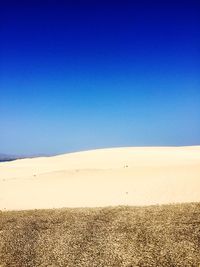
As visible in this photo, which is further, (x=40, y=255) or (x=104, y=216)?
(x=104, y=216)

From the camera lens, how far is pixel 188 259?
29.1ft

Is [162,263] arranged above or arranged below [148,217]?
below

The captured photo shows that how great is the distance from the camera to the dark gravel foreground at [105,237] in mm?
9133

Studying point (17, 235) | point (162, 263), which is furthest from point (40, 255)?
point (162, 263)

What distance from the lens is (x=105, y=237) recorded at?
10023mm

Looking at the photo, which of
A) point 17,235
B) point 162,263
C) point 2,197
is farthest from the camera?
point 2,197

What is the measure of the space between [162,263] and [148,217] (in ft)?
7.42

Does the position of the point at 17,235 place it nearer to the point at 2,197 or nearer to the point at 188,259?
the point at 188,259

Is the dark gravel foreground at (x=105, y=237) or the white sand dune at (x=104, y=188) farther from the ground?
the white sand dune at (x=104, y=188)

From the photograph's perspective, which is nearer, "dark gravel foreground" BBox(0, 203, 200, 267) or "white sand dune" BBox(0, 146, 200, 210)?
"dark gravel foreground" BBox(0, 203, 200, 267)

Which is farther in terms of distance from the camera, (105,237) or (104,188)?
(104,188)

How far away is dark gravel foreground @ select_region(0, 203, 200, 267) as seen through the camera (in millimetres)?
9133

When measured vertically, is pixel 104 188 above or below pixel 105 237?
above

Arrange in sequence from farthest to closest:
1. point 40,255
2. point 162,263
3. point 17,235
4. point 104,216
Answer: point 104,216, point 17,235, point 40,255, point 162,263
